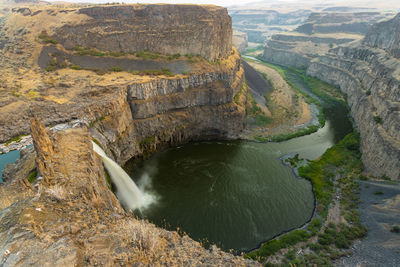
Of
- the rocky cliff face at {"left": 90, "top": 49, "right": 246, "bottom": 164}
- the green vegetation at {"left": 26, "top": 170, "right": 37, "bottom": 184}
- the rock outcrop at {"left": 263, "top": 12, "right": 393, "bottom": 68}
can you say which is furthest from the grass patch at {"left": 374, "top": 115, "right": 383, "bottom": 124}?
the rock outcrop at {"left": 263, "top": 12, "right": 393, "bottom": 68}

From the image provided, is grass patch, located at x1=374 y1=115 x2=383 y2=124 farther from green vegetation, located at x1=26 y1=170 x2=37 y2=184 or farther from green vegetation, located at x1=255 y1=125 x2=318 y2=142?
green vegetation, located at x1=26 y1=170 x2=37 y2=184

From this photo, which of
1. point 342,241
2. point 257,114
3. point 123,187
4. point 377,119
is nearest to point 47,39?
point 123,187

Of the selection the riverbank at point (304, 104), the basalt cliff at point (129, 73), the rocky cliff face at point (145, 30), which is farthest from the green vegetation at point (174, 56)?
the riverbank at point (304, 104)

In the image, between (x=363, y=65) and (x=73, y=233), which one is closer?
(x=73, y=233)

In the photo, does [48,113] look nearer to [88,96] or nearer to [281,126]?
[88,96]

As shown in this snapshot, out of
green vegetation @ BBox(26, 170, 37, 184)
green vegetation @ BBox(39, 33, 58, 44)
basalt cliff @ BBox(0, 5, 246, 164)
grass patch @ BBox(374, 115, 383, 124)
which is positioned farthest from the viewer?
green vegetation @ BBox(39, 33, 58, 44)

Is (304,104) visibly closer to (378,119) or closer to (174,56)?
(378,119)
